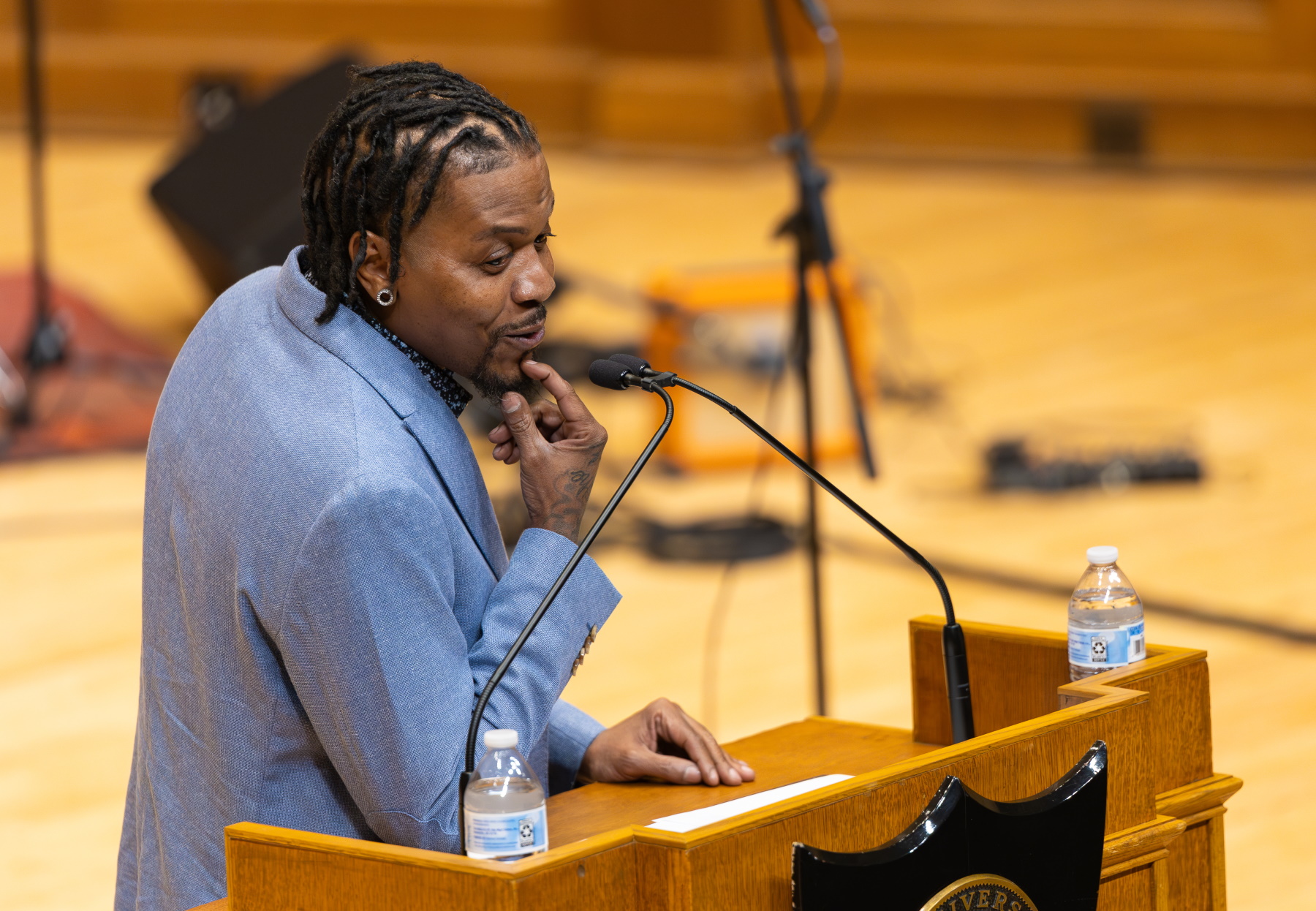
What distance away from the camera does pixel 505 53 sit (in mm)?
8391

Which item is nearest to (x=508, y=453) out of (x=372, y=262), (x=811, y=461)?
(x=372, y=262)

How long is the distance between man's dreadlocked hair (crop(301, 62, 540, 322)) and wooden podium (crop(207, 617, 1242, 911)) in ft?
1.57

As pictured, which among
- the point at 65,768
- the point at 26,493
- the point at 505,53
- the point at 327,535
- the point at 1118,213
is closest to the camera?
the point at 327,535

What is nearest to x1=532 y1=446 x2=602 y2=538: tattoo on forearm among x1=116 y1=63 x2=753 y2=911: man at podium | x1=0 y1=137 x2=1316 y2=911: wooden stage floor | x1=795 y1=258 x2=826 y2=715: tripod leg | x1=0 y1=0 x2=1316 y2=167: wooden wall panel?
x1=116 y1=63 x2=753 y2=911: man at podium

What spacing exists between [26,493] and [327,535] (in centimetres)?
400

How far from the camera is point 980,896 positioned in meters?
1.33

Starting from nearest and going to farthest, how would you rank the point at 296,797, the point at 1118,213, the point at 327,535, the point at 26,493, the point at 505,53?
1. the point at 327,535
2. the point at 296,797
3. the point at 26,493
4. the point at 1118,213
5. the point at 505,53

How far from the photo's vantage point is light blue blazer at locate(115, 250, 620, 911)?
1.37m

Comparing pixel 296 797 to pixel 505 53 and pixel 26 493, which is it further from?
pixel 505 53

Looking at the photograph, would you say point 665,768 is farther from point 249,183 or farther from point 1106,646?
point 249,183

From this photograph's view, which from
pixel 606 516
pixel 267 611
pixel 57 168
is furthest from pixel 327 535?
A: pixel 57 168

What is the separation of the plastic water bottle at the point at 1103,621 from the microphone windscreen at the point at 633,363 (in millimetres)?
464

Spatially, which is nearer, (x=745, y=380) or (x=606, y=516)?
(x=606, y=516)

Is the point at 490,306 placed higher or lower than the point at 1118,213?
lower
